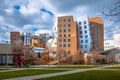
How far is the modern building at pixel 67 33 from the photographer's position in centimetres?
11269

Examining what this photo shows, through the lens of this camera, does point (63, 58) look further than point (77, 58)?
No

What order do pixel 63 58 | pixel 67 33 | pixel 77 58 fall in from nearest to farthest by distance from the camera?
pixel 63 58 < pixel 77 58 < pixel 67 33

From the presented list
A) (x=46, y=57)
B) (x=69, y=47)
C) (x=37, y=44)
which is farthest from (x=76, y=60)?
(x=37, y=44)

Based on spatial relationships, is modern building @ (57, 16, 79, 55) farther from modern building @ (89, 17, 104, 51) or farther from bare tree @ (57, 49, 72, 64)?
bare tree @ (57, 49, 72, 64)

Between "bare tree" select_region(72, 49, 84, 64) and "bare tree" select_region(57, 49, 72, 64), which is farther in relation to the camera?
"bare tree" select_region(72, 49, 84, 64)

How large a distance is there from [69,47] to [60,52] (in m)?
24.8

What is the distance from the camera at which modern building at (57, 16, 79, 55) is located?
113 metres

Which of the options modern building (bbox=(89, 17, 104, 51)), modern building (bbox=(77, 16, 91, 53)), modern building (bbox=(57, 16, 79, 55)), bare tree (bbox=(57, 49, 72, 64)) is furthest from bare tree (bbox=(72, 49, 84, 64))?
modern building (bbox=(89, 17, 104, 51))

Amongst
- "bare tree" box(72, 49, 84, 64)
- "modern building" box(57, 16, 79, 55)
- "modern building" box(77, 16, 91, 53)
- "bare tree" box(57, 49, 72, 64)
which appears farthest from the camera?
"modern building" box(77, 16, 91, 53)

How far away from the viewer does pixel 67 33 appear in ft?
374

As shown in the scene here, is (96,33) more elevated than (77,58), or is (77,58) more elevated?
(96,33)

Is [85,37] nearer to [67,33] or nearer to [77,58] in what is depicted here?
[67,33]

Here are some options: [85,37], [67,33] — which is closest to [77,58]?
[67,33]

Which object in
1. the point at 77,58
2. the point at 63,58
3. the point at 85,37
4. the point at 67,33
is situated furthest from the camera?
the point at 85,37
